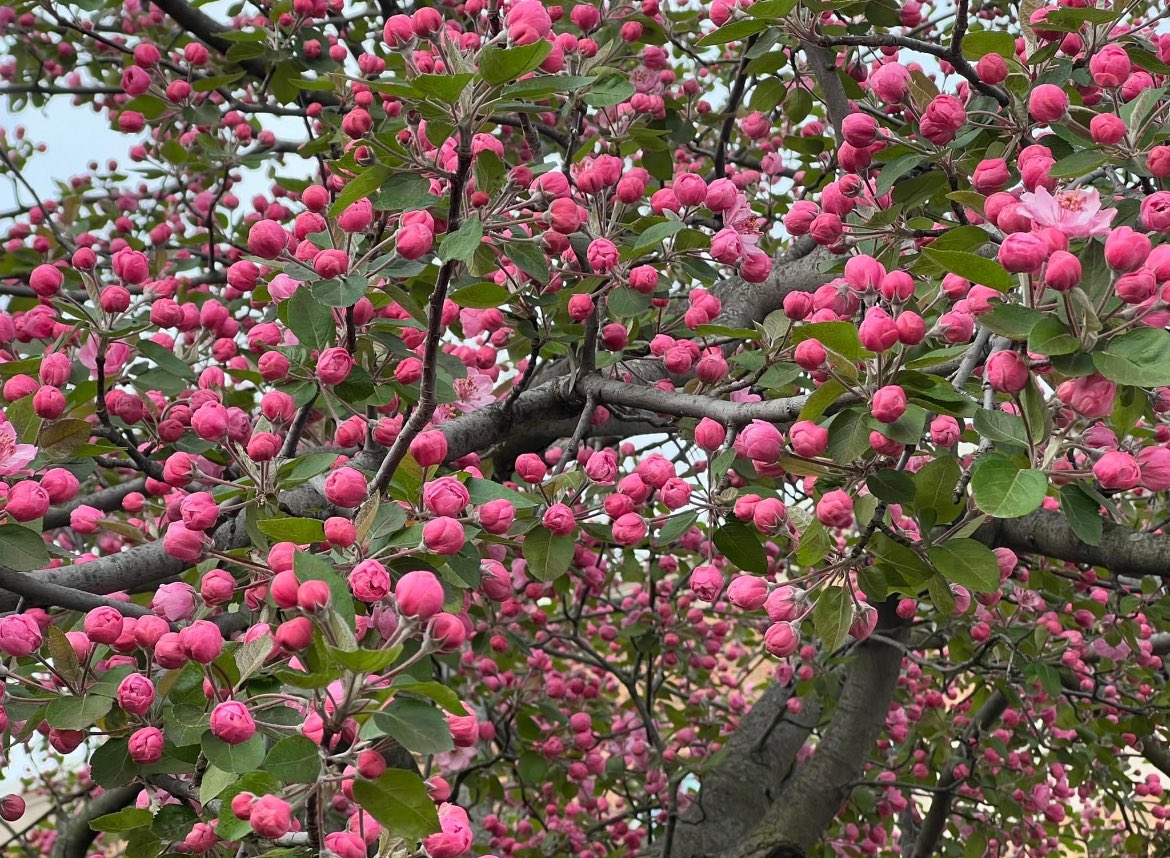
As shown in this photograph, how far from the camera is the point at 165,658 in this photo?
48.6 inches

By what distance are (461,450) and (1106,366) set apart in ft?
4.50

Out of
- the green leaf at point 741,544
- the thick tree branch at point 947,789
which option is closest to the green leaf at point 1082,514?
the green leaf at point 741,544

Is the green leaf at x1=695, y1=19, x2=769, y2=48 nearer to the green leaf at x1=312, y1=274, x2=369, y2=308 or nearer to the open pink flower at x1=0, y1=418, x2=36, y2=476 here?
the green leaf at x1=312, y1=274, x2=369, y2=308

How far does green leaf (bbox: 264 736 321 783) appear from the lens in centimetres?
98

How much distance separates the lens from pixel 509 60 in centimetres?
121

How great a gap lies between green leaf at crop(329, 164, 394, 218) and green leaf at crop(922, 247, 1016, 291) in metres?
0.79

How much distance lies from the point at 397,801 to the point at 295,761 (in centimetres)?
11

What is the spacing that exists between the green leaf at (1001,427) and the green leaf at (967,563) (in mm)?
194

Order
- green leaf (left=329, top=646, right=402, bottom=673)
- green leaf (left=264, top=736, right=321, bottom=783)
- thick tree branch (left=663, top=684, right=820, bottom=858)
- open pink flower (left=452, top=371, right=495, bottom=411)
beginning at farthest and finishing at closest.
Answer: thick tree branch (left=663, top=684, right=820, bottom=858), open pink flower (left=452, top=371, right=495, bottom=411), green leaf (left=264, top=736, right=321, bottom=783), green leaf (left=329, top=646, right=402, bottom=673)

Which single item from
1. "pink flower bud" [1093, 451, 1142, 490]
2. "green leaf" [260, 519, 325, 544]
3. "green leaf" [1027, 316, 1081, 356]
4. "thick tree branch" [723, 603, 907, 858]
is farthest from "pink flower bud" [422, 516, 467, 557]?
"thick tree branch" [723, 603, 907, 858]

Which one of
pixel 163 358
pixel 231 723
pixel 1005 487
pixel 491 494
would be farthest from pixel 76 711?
pixel 1005 487

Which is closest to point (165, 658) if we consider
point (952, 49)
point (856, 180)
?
point (856, 180)

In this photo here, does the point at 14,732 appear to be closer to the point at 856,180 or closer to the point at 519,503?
the point at 519,503

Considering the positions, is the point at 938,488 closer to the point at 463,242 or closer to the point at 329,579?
the point at 463,242
